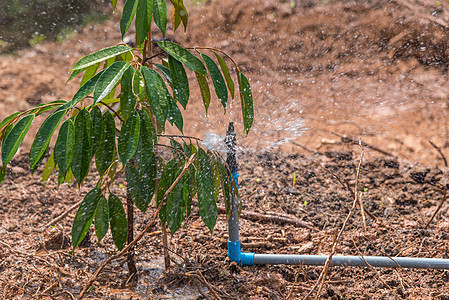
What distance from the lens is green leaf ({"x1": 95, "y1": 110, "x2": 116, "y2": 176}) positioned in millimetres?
1532

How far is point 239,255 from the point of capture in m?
2.00

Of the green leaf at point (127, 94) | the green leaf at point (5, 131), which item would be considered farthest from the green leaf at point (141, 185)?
the green leaf at point (5, 131)

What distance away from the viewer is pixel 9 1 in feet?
18.7

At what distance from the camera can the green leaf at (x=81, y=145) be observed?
56.9 inches

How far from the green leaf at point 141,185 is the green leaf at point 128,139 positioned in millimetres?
251

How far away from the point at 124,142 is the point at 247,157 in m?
2.03

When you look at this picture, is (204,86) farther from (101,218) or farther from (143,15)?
(101,218)

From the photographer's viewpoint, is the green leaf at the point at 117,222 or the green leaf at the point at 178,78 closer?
the green leaf at the point at 178,78

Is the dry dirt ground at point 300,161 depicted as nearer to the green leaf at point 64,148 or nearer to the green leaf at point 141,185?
the green leaf at point 141,185

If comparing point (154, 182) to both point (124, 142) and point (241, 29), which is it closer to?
point (124, 142)

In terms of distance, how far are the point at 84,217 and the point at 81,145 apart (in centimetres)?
30

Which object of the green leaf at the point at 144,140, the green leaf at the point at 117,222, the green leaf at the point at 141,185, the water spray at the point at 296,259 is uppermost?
the green leaf at the point at 144,140

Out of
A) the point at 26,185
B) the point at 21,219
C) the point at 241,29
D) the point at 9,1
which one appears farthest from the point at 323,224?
the point at 9,1

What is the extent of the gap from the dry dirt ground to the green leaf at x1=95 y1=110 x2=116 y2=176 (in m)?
0.53
